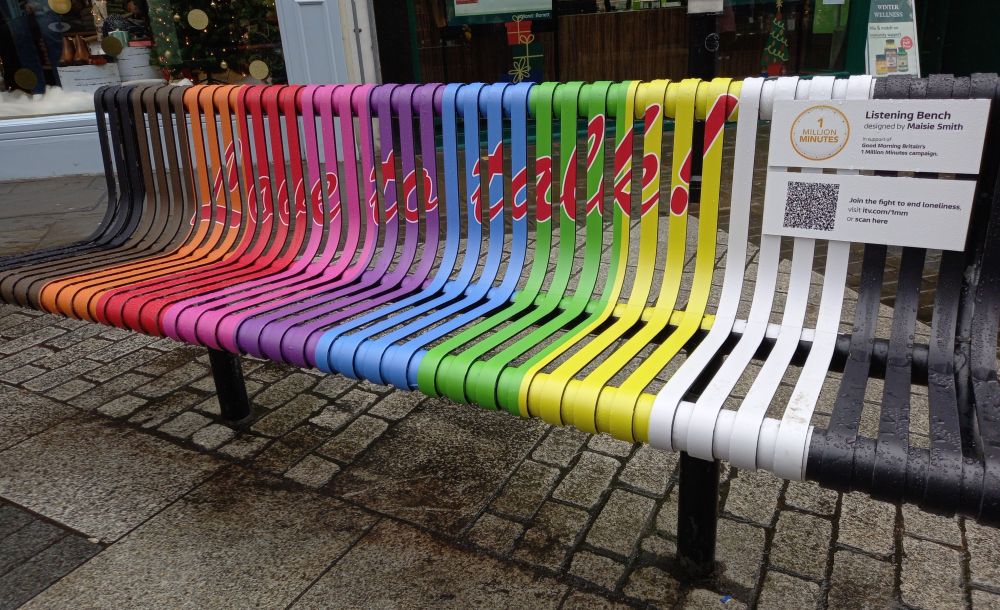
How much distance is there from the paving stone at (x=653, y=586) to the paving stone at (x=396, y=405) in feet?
4.22

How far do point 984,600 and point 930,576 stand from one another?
0.14 meters

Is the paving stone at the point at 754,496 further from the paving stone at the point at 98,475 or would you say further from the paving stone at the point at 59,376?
the paving stone at the point at 59,376

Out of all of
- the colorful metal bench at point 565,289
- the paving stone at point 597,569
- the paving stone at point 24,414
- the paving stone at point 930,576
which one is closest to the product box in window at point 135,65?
the colorful metal bench at point 565,289

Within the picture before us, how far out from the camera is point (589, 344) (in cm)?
221

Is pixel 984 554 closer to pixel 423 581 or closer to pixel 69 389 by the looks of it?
pixel 423 581

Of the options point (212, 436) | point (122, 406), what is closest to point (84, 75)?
point (122, 406)

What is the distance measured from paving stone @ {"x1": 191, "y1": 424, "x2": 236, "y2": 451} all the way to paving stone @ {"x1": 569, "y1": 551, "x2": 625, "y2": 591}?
1513 mm

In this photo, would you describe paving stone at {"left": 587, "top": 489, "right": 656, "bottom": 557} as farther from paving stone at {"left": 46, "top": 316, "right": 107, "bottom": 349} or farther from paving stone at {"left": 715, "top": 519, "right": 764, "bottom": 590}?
paving stone at {"left": 46, "top": 316, "right": 107, "bottom": 349}

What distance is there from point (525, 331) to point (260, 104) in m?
1.45

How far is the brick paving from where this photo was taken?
2.21m

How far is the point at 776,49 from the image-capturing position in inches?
362

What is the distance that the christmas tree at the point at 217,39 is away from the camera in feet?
25.2

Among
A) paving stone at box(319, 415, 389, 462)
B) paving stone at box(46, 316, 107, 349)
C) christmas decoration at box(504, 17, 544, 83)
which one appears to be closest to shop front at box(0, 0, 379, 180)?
christmas decoration at box(504, 17, 544, 83)

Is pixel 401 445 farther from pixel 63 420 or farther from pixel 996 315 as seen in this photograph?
pixel 996 315
